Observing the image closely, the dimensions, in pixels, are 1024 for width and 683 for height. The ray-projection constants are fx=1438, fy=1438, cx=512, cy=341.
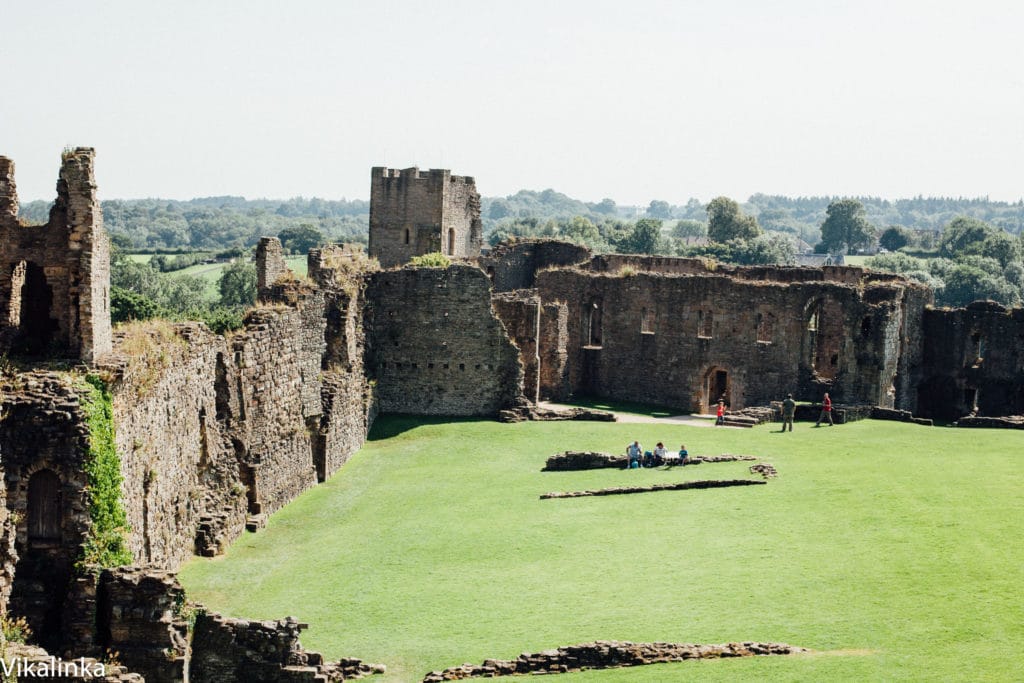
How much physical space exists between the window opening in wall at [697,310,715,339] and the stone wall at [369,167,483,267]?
1195cm

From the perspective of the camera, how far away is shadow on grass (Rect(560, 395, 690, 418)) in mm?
47822

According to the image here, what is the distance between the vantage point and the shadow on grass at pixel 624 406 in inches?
1883

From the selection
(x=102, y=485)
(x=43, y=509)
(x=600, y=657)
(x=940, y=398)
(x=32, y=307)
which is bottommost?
(x=600, y=657)

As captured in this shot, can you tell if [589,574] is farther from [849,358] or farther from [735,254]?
[735,254]

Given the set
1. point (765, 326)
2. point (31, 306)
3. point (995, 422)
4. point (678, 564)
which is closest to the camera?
point (678, 564)

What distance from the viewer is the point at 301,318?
3650cm

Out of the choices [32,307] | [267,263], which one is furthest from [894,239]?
[32,307]

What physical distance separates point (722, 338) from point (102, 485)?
1173 inches

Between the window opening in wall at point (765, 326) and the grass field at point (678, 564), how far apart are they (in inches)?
474

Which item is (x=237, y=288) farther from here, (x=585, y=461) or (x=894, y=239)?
(x=894, y=239)

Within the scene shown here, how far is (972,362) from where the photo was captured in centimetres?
5231

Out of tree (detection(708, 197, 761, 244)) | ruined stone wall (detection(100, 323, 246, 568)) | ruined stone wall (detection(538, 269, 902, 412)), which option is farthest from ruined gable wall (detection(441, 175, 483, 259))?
tree (detection(708, 197, 761, 244))

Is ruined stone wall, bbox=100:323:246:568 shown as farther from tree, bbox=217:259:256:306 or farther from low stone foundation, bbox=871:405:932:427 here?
tree, bbox=217:259:256:306

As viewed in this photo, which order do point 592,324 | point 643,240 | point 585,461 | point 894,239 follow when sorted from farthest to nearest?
1. point 894,239
2. point 643,240
3. point 592,324
4. point 585,461
